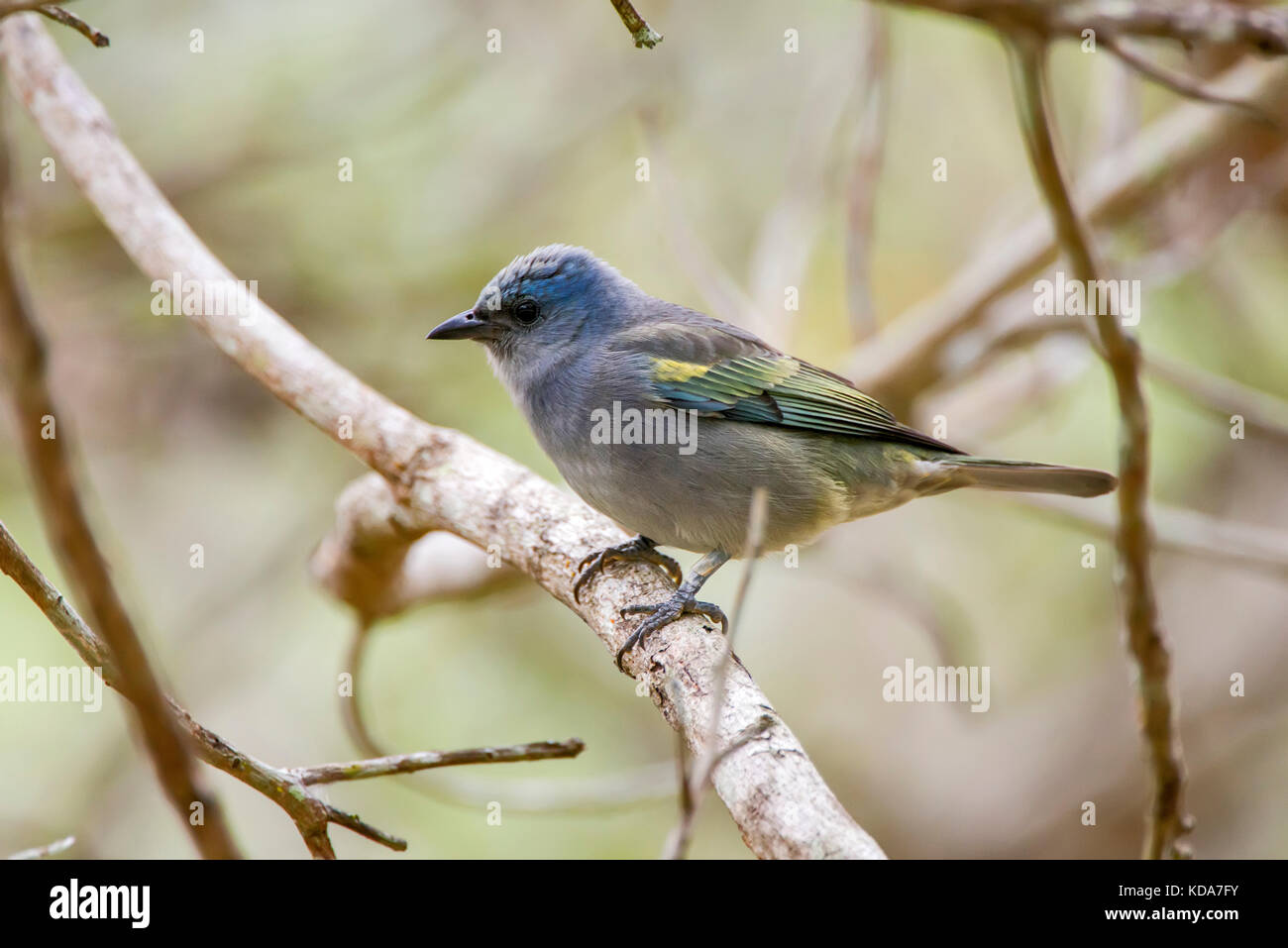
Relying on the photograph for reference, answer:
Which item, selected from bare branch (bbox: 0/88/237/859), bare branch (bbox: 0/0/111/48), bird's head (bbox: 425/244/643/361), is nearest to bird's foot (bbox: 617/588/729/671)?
bird's head (bbox: 425/244/643/361)

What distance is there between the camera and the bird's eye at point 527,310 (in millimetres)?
4406

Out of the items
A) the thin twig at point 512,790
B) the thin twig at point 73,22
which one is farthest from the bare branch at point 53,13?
the thin twig at point 512,790

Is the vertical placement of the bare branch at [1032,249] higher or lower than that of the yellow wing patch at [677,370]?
higher

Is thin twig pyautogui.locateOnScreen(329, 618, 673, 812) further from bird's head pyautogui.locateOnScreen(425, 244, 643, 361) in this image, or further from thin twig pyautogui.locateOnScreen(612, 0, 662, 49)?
thin twig pyautogui.locateOnScreen(612, 0, 662, 49)

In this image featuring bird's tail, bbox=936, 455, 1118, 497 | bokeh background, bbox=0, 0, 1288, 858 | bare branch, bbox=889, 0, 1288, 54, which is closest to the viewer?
bare branch, bbox=889, 0, 1288, 54

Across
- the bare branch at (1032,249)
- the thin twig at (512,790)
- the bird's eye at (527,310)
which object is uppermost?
the bare branch at (1032,249)

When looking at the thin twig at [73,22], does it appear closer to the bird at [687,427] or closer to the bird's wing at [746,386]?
the bird at [687,427]

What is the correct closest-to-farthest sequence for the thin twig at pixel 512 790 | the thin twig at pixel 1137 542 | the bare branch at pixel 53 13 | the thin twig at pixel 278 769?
the bare branch at pixel 53 13 < the thin twig at pixel 278 769 < the thin twig at pixel 1137 542 < the thin twig at pixel 512 790

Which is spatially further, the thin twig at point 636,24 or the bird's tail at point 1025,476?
the bird's tail at point 1025,476

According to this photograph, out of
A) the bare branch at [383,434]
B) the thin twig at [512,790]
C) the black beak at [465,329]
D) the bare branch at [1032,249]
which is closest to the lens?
the bare branch at [383,434]

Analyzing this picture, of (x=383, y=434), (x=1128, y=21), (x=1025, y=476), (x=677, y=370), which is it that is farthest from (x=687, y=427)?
(x=1128, y=21)

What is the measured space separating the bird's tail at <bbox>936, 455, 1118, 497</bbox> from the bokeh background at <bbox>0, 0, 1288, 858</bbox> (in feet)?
4.67

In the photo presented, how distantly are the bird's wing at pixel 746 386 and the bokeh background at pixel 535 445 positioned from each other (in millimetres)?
1496

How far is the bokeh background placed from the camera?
6367 mm
